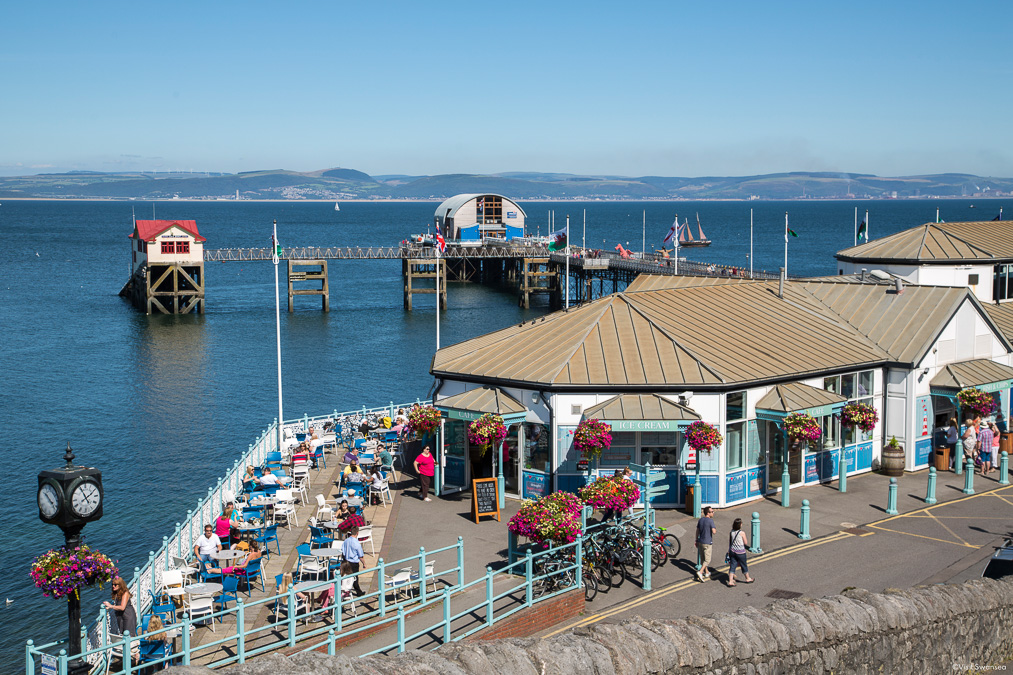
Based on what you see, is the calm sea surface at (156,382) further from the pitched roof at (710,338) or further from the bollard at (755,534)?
the bollard at (755,534)

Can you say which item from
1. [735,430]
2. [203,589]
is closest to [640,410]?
[735,430]

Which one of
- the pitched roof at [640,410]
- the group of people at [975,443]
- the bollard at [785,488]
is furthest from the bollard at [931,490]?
the pitched roof at [640,410]

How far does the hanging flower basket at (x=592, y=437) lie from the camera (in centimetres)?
2309

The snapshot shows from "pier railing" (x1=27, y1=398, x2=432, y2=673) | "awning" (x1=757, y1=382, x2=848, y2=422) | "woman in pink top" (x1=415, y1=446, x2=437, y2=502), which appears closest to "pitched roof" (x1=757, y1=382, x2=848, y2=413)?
"awning" (x1=757, y1=382, x2=848, y2=422)

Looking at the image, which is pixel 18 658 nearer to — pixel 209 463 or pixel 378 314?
pixel 209 463

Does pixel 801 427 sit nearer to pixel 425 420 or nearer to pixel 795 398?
pixel 795 398

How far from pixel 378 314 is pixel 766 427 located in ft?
204

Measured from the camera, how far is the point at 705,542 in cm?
1925

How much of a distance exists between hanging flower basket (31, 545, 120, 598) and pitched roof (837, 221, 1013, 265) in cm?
3080

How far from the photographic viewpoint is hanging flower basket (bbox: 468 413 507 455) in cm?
2377

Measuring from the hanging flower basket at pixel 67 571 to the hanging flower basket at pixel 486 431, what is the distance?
1062cm

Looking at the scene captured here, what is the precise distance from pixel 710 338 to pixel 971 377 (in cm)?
771

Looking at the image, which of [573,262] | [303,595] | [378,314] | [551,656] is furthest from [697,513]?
[573,262]

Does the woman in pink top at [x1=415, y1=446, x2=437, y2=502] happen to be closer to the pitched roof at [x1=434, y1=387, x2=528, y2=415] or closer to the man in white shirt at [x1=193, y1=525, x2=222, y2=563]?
the pitched roof at [x1=434, y1=387, x2=528, y2=415]
